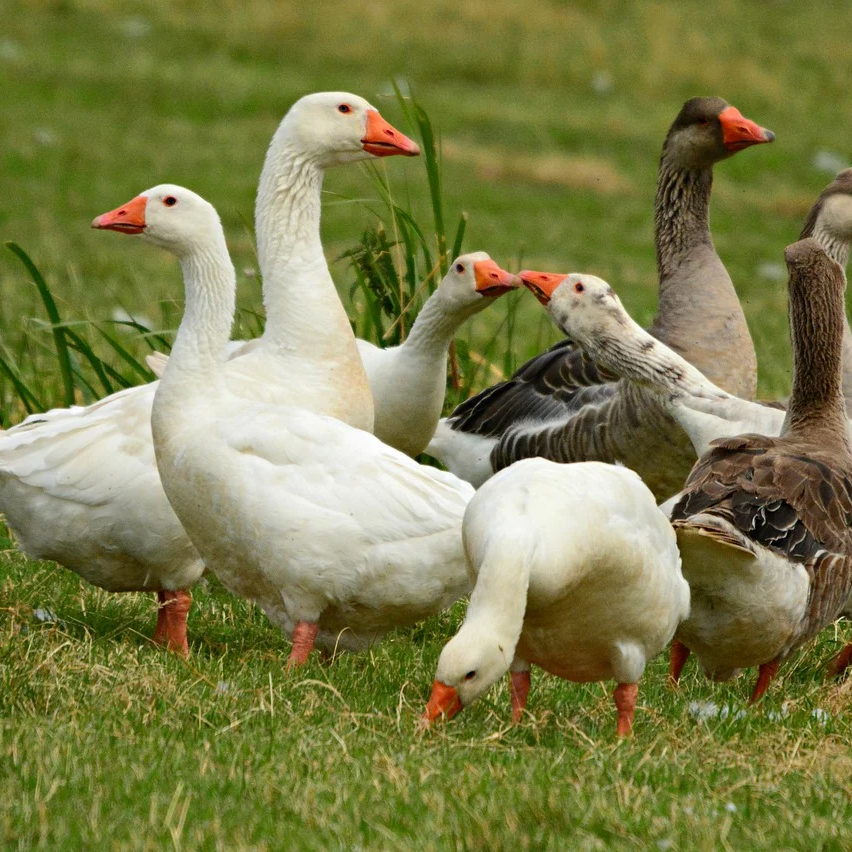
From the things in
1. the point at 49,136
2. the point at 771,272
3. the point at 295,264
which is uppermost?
the point at 295,264

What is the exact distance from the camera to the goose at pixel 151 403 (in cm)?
555

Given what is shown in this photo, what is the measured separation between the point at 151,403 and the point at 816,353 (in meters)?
2.67

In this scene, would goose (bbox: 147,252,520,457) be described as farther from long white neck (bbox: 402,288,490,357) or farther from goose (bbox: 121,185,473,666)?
goose (bbox: 121,185,473,666)

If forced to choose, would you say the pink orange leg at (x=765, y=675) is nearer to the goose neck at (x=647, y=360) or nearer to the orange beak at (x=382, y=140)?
the goose neck at (x=647, y=360)

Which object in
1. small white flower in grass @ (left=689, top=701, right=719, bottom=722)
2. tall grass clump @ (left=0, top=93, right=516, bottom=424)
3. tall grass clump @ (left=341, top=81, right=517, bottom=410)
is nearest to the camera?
small white flower in grass @ (left=689, top=701, right=719, bottom=722)

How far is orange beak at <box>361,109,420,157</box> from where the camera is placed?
6273 millimetres

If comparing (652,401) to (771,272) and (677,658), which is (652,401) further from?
(771,272)

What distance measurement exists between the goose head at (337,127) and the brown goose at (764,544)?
2.04 metres

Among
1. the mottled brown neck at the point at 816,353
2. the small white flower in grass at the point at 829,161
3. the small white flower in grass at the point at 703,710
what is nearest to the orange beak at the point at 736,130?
the mottled brown neck at the point at 816,353

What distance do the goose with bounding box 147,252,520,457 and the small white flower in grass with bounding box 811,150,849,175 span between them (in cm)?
1442

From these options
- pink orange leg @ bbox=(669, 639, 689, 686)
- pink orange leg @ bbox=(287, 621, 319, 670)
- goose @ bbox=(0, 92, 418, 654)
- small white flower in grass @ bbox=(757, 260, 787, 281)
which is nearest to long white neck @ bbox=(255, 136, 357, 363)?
goose @ bbox=(0, 92, 418, 654)

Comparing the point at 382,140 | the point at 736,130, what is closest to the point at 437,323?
the point at 382,140

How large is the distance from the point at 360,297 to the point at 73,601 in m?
4.11

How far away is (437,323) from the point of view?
6.77 meters
